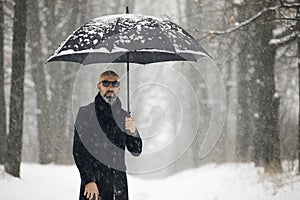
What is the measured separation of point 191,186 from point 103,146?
10.4 m

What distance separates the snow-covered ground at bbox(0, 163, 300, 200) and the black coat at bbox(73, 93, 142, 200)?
176 inches

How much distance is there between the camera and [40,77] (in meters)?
20.5

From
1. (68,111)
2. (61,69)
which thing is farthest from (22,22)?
(68,111)

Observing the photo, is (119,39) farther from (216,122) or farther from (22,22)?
(216,122)

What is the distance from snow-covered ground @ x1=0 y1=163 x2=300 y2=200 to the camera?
10.9m

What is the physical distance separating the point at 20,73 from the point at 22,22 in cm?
117

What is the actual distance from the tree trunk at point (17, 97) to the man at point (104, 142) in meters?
6.18

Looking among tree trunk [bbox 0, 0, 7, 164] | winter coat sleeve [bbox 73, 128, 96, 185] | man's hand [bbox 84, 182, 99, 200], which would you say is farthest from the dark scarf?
tree trunk [bbox 0, 0, 7, 164]

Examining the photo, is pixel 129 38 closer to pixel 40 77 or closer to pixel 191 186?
pixel 191 186

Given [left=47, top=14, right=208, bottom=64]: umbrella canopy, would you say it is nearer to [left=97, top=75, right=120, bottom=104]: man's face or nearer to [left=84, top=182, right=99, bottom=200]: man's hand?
[left=97, top=75, right=120, bottom=104]: man's face

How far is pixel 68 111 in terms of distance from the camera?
86.0 ft

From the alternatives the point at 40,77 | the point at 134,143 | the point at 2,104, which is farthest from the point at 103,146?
the point at 40,77

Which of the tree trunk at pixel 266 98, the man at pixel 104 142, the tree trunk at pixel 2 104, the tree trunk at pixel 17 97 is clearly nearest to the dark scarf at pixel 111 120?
the man at pixel 104 142

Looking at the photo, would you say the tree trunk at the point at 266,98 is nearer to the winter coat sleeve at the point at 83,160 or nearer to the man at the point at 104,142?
the man at the point at 104,142
